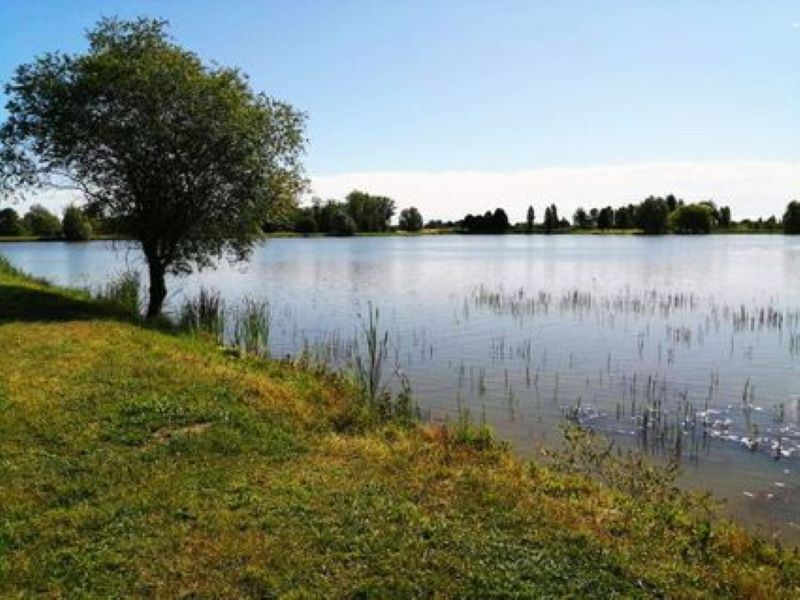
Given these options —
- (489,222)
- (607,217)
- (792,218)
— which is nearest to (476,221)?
(489,222)

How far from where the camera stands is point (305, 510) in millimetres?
8383

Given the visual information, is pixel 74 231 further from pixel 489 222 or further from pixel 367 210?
pixel 489 222

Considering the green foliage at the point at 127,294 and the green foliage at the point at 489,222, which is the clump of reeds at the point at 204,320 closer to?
the green foliage at the point at 127,294

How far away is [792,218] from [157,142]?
165m

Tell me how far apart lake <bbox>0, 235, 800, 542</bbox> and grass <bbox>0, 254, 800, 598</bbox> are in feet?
7.70

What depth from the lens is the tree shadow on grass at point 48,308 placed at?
20469 mm

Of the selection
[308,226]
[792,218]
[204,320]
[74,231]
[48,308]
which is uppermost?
[792,218]

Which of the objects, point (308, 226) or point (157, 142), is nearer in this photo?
point (157, 142)

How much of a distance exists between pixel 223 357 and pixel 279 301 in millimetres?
21192

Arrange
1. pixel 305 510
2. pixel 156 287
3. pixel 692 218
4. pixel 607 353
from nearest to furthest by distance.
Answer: pixel 305 510
pixel 607 353
pixel 156 287
pixel 692 218

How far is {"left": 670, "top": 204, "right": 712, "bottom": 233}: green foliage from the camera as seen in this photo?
170 m

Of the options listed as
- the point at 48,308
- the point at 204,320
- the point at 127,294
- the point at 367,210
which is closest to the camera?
the point at 48,308

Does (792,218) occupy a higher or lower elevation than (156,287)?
higher

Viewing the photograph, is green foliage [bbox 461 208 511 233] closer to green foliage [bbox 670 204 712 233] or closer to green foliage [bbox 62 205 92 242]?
green foliage [bbox 670 204 712 233]
